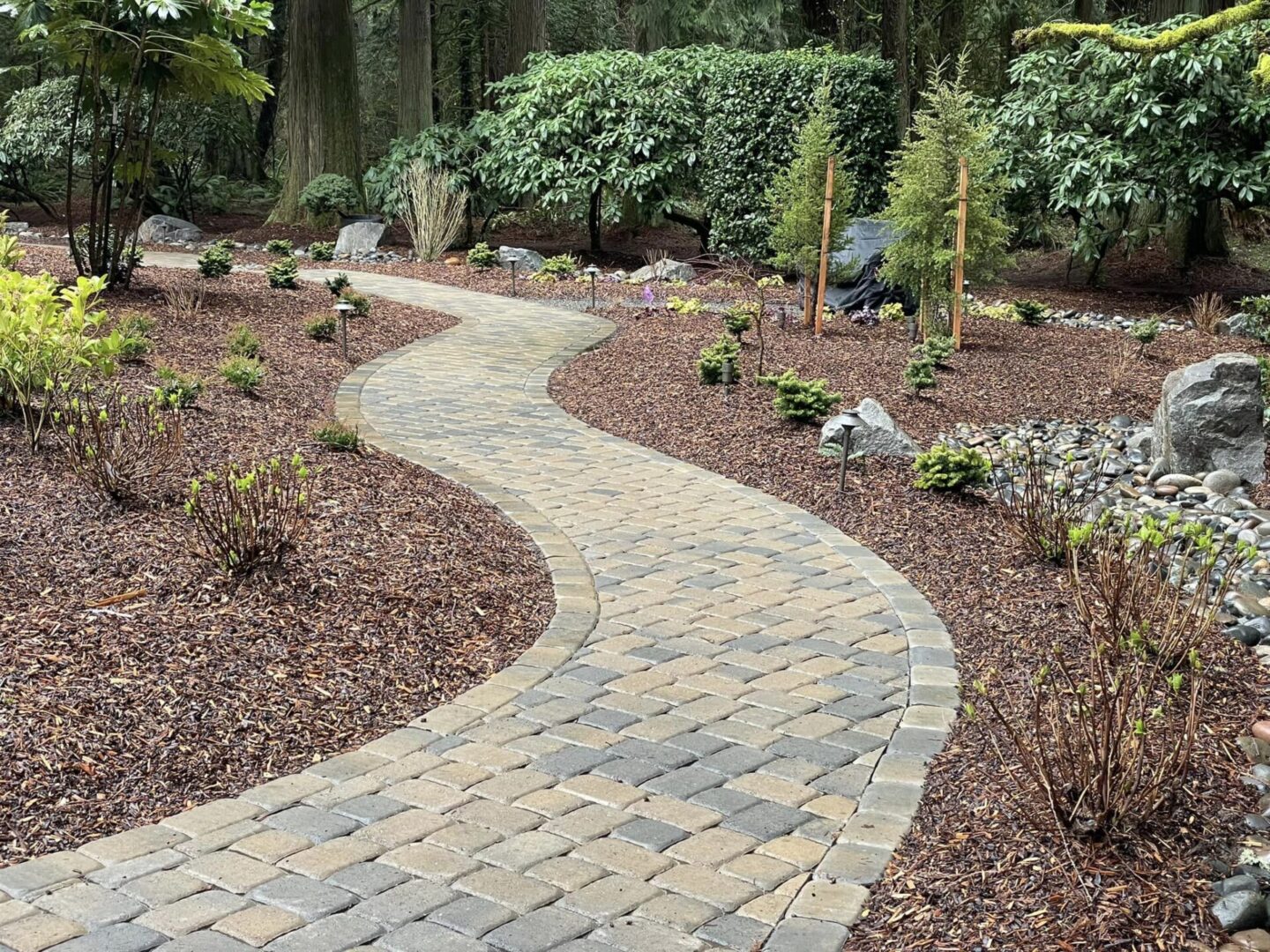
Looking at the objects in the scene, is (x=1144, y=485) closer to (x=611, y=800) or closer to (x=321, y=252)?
(x=611, y=800)

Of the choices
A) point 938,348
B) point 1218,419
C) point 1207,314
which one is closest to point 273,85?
point 1207,314

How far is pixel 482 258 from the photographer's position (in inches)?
640

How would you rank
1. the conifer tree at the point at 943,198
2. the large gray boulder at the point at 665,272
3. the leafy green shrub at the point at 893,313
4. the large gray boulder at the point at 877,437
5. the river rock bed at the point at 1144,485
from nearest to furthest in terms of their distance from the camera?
the river rock bed at the point at 1144,485 → the large gray boulder at the point at 877,437 → the conifer tree at the point at 943,198 → the leafy green shrub at the point at 893,313 → the large gray boulder at the point at 665,272

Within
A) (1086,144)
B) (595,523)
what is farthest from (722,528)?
(1086,144)

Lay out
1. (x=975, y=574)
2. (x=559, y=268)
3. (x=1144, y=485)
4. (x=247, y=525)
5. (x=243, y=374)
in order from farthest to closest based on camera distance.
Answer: (x=559, y=268)
(x=243, y=374)
(x=1144, y=485)
(x=975, y=574)
(x=247, y=525)

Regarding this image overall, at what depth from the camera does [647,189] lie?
16.1 metres

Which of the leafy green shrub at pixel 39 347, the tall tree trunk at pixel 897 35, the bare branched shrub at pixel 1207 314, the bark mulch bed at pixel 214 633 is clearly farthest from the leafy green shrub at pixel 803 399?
the tall tree trunk at pixel 897 35

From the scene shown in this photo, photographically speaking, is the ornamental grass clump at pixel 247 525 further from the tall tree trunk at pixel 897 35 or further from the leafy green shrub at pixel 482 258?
the tall tree trunk at pixel 897 35

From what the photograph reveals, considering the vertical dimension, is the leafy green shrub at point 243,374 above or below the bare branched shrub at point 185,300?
below

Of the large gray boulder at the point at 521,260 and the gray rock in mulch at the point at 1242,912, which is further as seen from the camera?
the large gray boulder at the point at 521,260

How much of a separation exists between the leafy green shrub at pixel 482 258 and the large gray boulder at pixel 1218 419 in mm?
10729

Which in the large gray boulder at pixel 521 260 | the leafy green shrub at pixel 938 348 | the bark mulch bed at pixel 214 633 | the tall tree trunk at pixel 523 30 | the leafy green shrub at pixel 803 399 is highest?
the tall tree trunk at pixel 523 30

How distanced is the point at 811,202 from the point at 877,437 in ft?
15.0

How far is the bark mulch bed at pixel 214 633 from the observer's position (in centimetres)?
351
